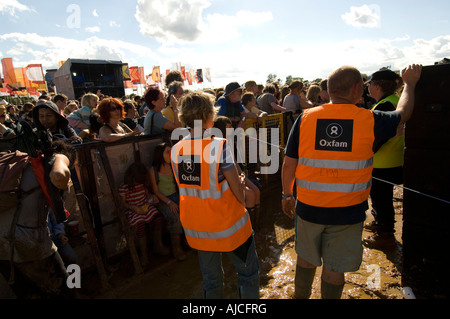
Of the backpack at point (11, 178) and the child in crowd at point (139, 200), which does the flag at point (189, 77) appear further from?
the backpack at point (11, 178)

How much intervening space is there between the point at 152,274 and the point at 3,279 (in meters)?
1.58

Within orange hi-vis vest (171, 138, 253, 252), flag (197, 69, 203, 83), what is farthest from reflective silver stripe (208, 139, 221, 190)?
flag (197, 69, 203, 83)

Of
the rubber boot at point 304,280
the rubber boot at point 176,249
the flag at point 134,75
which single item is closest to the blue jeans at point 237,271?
the rubber boot at point 304,280

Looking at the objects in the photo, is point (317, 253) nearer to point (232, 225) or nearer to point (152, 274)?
point (232, 225)

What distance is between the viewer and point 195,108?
2.13 meters

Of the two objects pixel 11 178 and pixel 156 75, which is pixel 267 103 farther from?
pixel 156 75

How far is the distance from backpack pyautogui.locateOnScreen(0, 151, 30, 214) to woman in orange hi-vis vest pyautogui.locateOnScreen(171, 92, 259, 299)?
1335 mm

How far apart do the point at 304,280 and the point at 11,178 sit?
9.08 ft

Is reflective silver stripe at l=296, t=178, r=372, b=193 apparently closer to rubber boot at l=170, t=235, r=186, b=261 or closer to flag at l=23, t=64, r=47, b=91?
rubber boot at l=170, t=235, r=186, b=261

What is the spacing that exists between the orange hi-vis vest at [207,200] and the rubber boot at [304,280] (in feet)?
2.39

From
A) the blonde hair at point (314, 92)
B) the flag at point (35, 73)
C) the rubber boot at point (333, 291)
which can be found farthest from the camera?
the flag at point (35, 73)

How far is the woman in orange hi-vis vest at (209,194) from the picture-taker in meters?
2.06

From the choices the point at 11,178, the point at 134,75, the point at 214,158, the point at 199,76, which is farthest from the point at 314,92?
the point at 199,76
